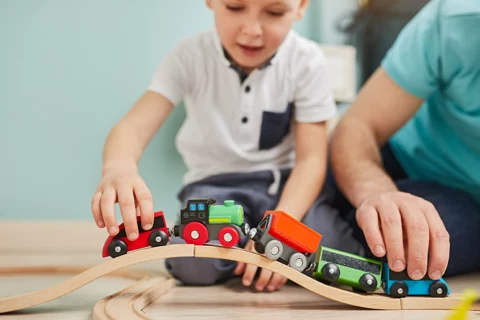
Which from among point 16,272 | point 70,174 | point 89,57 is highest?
point 89,57

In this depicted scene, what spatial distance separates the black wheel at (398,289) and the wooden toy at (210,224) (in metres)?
0.19

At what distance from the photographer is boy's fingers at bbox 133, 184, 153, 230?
592mm

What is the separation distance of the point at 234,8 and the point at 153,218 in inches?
13.9

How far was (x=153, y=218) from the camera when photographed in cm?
60

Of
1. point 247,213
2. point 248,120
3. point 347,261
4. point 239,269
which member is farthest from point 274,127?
point 347,261

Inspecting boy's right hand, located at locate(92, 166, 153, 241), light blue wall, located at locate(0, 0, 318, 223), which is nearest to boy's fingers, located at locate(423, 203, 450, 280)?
boy's right hand, located at locate(92, 166, 153, 241)

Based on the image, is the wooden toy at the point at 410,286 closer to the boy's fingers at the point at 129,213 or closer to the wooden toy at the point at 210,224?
the wooden toy at the point at 210,224

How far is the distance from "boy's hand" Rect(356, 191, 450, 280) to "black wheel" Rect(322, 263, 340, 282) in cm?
5

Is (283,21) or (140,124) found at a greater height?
(283,21)

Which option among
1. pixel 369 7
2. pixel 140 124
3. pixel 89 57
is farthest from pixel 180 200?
pixel 369 7

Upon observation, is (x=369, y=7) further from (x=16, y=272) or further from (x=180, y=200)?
(x=16, y=272)

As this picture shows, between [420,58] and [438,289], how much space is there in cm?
41

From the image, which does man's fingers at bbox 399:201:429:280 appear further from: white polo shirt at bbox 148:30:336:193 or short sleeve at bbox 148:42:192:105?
short sleeve at bbox 148:42:192:105

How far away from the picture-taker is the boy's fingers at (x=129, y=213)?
1.92 feet
